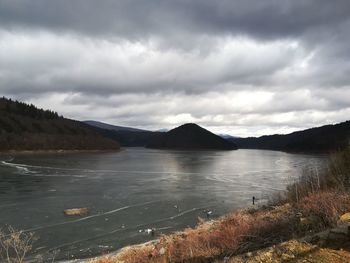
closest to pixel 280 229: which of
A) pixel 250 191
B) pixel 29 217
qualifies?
pixel 29 217

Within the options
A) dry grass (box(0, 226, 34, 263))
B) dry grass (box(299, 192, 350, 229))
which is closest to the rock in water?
dry grass (box(0, 226, 34, 263))

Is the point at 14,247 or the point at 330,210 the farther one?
the point at 14,247

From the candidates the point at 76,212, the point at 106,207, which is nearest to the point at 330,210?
the point at 76,212

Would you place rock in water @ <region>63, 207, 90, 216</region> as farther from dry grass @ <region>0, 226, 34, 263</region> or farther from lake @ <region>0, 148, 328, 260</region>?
dry grass @ <region>0, 226, 34, 263</region>

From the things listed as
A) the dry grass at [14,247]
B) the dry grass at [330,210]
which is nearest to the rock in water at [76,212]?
the dry grass at [14,247]

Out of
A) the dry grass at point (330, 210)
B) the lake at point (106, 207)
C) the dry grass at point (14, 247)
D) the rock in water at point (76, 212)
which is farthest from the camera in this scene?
the rock in water at point (76, 212)

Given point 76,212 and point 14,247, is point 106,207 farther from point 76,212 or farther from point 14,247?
point 14,247

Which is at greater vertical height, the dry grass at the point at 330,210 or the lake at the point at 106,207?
the dry grass at the point at 330,210

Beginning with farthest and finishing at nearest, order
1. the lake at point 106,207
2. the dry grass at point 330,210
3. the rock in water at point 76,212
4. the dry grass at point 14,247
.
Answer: the rock in water at point 76,212 → the lake at point 106,207 → the dry grass at point 14,247 → the dry grass at point 330,210

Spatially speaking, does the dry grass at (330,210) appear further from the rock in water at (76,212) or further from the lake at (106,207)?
the rock in water at (76,212)

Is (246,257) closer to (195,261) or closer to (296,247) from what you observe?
(296,247)

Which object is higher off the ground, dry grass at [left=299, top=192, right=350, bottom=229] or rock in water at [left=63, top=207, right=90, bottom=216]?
dry grass at [left=299, top=192, right=350, bottom=229]

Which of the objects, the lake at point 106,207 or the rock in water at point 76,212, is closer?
the lake at point 106,207

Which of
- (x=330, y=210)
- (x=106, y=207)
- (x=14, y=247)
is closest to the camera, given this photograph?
(x=330, y=210)
